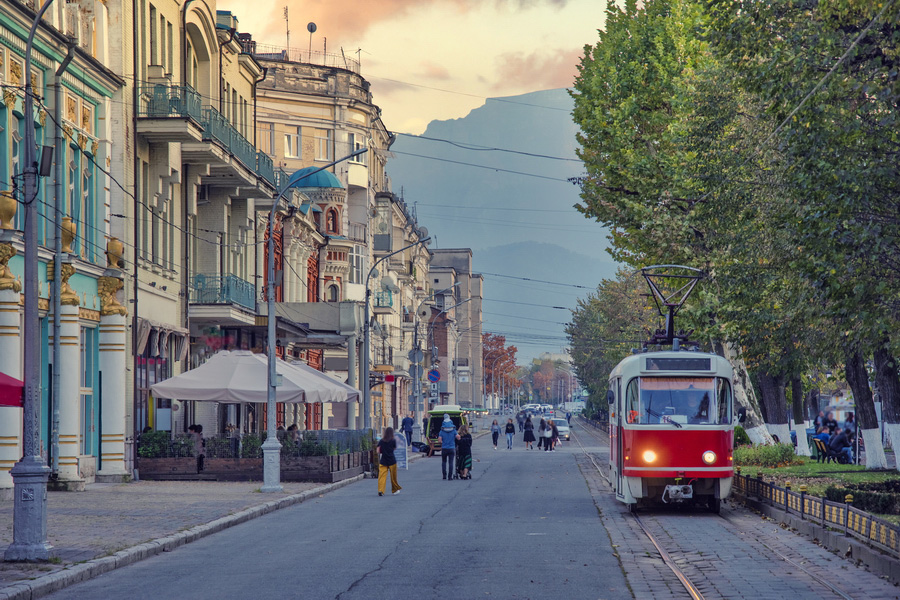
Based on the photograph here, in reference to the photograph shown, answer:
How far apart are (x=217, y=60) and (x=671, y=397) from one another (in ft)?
75.7

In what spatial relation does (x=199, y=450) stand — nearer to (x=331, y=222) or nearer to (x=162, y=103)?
(x=162, y=103)

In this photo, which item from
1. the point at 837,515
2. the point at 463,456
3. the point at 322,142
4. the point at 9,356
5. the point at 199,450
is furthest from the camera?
the point at 322,142

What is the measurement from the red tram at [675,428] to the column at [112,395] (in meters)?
13.1

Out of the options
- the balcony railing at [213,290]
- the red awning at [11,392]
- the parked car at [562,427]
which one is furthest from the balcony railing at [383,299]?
the red awning at [11,392]

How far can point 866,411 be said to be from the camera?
32531mm

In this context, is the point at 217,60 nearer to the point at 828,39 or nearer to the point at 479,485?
the point at 479,485

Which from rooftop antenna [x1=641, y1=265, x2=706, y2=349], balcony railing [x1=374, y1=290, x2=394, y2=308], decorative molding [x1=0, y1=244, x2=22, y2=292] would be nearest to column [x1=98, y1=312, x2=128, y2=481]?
decorative molding [x1=0, y1=244, x2=22, y2=292]

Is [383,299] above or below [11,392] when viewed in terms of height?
above

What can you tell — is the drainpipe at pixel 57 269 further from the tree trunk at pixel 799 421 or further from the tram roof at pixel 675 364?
the tree trunk at pixel 799 421

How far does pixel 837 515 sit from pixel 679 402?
20.2 feet

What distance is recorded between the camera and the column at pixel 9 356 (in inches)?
923

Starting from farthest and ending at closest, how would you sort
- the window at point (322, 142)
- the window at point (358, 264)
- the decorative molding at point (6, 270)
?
the window at point (322, 142) → the window at point (358, 264) → the decorative molding at point (6, 270)

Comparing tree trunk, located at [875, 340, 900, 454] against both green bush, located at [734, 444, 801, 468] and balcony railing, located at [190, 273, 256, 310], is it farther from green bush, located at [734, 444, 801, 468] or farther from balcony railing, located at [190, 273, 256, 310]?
balcony railing, located at [190, 273, 256, 310]

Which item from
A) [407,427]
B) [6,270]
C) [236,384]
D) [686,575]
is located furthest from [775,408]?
[686,575]
